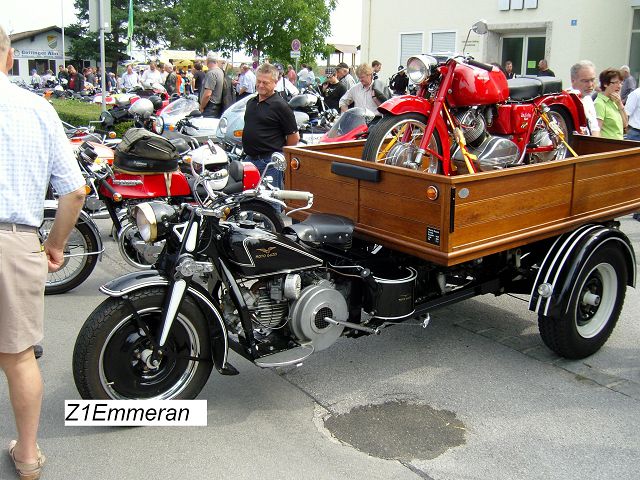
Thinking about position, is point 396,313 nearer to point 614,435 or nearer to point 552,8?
point 614,435

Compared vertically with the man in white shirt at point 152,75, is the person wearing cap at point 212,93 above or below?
below

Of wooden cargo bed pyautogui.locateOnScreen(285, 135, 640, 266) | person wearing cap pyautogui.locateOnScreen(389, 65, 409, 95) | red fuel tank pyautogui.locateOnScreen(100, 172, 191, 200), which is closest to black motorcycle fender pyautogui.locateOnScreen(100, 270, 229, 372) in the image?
wooden cargo bed pyautogui.locateOnScreen(285, 135, 640, 266)

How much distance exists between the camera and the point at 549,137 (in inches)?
209

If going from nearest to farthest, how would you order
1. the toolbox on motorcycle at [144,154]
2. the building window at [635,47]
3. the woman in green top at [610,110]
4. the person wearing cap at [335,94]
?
the toolbox on motorcycle at [144,154]
the woman in green top at [610,110]
the person wearing cap at [335,94]
the building window at [635,47]

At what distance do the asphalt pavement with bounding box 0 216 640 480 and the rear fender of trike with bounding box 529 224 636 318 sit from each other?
0.44m

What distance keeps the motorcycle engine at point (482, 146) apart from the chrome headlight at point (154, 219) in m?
2.29

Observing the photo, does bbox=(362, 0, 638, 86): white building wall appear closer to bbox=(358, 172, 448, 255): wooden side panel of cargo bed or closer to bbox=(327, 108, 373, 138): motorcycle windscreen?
bbox=(327, 108, 373, 138): motorcycle windscreen

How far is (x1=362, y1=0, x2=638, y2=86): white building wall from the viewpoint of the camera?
64.9 feet

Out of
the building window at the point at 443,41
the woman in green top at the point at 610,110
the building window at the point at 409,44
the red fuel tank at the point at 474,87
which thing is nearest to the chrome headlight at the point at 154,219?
the red fuel tank at the point at 474,87

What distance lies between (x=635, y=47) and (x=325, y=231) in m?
19.9

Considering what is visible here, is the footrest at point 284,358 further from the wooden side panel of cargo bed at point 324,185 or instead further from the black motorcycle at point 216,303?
the wooden side panel of cargo bed at point 324,185

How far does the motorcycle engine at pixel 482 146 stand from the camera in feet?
15.7

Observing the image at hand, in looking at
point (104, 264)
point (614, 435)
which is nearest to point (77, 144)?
point (104, 264)

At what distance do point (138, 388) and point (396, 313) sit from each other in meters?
1.45
